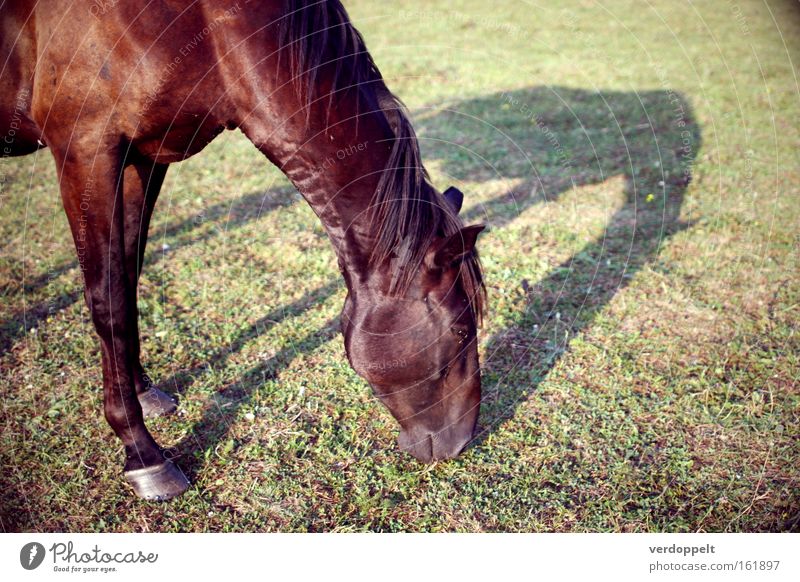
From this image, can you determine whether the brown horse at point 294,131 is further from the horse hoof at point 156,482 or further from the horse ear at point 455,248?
the horse hoof at point 156,482

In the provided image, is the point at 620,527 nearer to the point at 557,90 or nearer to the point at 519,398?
the point at 519,398

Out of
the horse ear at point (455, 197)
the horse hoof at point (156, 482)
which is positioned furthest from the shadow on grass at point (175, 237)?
the horse ear at point (455, 197)

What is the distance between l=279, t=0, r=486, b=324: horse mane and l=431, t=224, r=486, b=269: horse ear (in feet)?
0.31

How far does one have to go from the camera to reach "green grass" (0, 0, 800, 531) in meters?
3.55

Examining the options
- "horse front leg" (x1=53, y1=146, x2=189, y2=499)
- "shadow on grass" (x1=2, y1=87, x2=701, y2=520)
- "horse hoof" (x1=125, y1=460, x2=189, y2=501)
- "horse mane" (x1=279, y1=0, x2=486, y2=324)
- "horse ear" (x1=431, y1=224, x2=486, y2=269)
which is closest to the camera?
"horse ear" (x1=431, y1=224, x2=486, y2=269)

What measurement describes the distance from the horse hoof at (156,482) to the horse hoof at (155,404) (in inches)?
25.7

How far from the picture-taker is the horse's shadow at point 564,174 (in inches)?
190

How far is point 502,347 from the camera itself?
481 centimetres

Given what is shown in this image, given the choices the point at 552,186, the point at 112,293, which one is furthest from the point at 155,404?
the point at 552,186

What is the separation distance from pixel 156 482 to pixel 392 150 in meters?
2.40

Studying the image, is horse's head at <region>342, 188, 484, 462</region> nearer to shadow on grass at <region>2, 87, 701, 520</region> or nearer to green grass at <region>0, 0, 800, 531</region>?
green grass at <region>0, 0, 800, 531</region>

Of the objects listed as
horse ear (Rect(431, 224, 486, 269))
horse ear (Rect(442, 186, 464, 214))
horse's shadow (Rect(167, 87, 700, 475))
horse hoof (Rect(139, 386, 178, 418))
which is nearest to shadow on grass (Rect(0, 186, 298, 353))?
horse hoof (Rect(139, 386, 178, 418))
